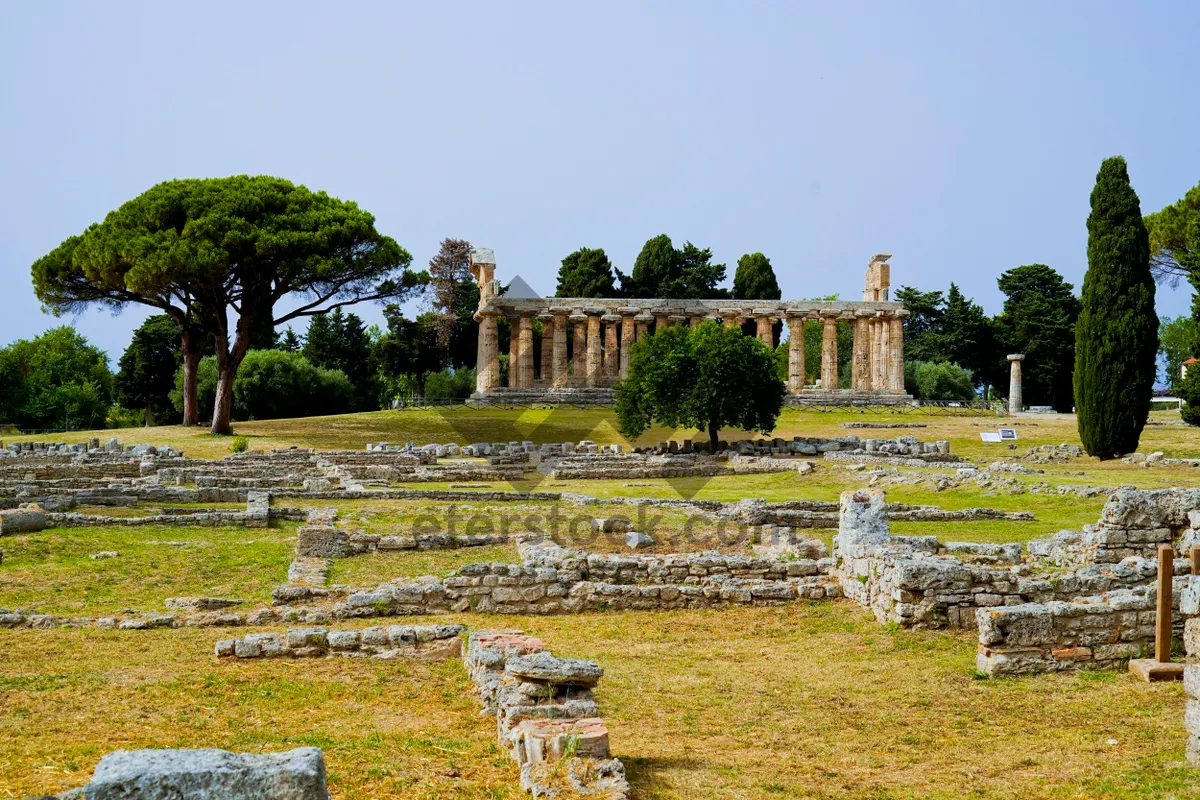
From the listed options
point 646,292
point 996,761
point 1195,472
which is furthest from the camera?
point 646,292

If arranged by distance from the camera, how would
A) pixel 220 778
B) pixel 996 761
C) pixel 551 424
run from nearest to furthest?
pixel 220 778 → pixel 996 761 → pixel 551 424

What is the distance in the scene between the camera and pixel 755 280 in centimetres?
9350

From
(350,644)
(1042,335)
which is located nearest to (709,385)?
(350,644)

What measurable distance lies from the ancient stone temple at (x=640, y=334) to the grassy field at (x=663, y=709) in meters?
55.2

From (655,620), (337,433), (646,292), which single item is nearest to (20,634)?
(655,620)

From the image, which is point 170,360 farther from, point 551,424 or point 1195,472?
point 1195,472

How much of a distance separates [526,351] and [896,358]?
78.0 ft

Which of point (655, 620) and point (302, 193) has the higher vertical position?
point (302, 193)

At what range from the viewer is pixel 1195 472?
106ft

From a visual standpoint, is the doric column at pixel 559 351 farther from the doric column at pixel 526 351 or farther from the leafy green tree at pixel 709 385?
the leafy green tree at pixel 709 385

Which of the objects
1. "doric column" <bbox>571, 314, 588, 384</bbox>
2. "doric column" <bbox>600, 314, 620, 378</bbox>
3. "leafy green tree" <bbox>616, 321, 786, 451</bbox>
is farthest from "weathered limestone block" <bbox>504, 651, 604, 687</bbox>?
"doric column" <bbox>600, 314, 620, 378</bbox>

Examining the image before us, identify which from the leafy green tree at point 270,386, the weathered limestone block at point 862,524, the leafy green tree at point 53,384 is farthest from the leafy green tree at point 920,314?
the weathered limestone block at point 862,524

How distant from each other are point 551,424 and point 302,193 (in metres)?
17.2

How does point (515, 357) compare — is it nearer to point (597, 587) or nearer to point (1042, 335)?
point (1042, 335)
